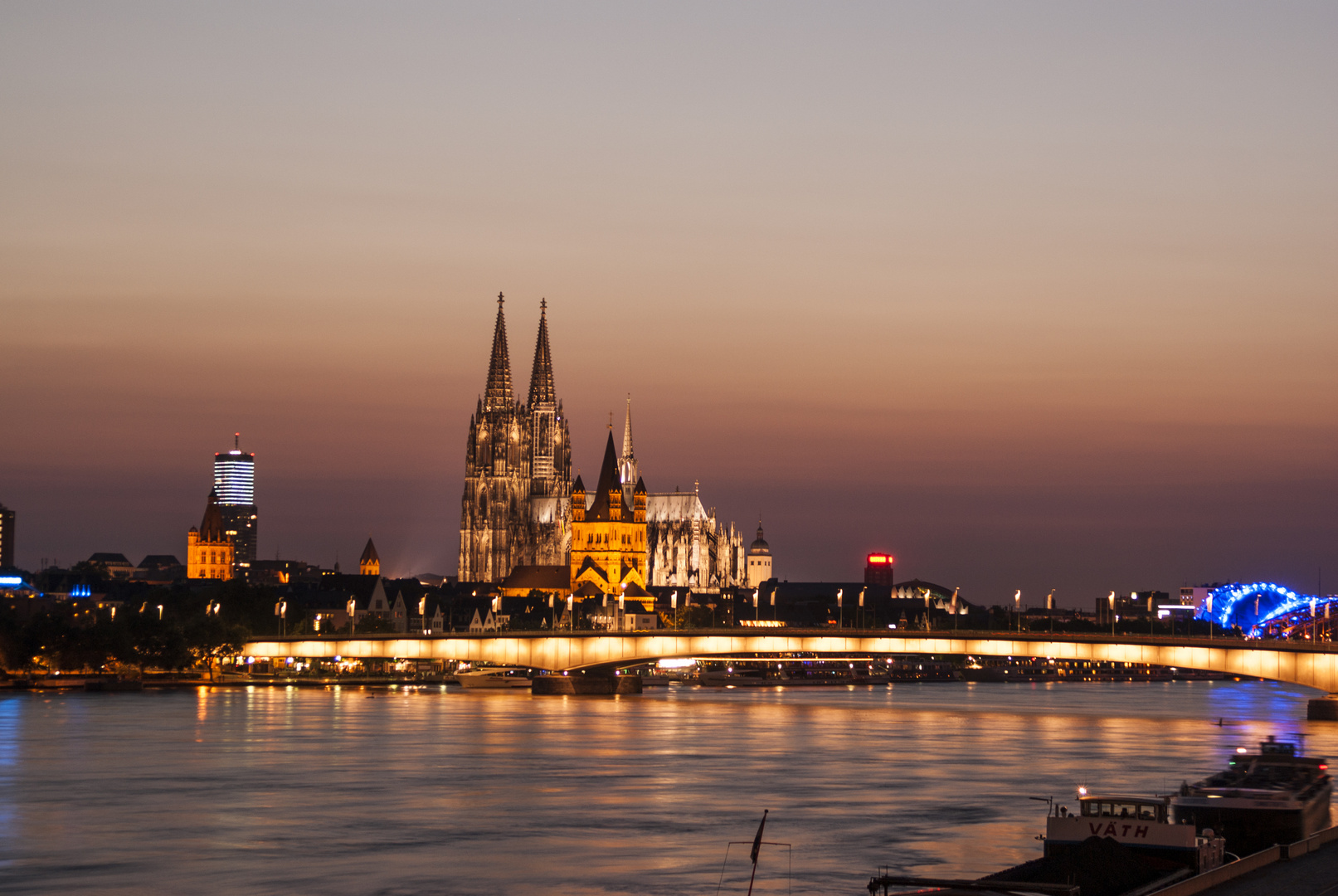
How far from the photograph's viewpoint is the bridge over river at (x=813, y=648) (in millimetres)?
115750

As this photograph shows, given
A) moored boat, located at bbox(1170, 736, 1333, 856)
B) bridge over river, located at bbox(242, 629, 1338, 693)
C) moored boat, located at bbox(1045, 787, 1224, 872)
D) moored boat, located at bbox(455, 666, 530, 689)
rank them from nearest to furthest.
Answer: moored boat, located at bbox(1045, 787, 1224, 872)
moored boat, located at bbox(1170, 736, 1333, 856)
bridge over river, located at bbox(242, 629, 1338, 693)
moored boat, located at bbox(455, 666, 530, 689)

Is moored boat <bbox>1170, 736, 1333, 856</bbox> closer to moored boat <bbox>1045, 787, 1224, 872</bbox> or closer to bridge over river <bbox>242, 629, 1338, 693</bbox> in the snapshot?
moored boat <bbox>1045, 787, 1224, 872</bbox>

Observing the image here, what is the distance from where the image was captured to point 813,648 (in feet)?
441

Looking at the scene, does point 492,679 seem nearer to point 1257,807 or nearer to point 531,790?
point 531,790

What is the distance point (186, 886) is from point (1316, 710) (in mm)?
85911

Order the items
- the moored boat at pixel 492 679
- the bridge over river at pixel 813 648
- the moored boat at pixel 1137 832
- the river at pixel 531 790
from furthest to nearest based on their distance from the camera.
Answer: the moored boat at pixel 492 679, the bridge over river at pixel 813 648, the river at pixel 531 790, the moored boat at pixel 1137 832

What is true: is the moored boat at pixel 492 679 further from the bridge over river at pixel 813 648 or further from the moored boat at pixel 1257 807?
the moored boat at pixel 1257 807

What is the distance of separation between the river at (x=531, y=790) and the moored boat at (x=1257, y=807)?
5.45m

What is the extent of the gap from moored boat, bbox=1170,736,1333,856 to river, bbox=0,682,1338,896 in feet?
17.9

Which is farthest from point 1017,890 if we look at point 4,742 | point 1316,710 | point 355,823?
point 1316,710

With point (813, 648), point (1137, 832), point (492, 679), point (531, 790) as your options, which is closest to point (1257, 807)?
point (1137, 832)

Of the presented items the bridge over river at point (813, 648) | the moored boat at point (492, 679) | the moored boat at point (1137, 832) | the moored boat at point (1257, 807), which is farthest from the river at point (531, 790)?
the moored boat at point (492, 679)

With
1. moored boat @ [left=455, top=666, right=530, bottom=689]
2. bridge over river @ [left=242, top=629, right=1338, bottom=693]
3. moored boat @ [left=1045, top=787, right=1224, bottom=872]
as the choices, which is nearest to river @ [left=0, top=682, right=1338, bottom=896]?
bridge over river @ [left=242, top=629, right=1338, bottom=693]

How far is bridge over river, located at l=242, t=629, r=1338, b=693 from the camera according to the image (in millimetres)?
115750
